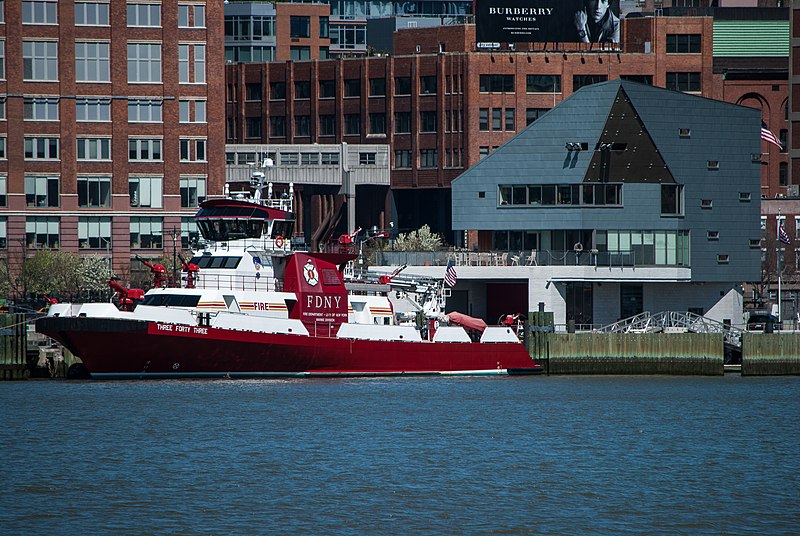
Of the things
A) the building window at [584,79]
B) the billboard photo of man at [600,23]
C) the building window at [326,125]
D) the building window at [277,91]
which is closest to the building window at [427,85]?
the building window at [326,125]

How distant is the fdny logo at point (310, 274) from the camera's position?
212ft

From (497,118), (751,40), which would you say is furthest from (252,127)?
(751,40)

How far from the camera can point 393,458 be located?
4575cm

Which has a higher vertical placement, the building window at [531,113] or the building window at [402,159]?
the building window at [531,113]

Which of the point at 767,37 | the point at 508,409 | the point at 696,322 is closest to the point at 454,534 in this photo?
the point at 508,409

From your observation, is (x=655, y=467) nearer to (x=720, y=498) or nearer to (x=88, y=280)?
(x=720, y=498)

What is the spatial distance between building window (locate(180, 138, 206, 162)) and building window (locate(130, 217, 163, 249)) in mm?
4617

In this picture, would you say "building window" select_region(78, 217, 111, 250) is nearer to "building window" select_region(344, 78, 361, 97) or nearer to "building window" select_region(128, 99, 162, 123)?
"building window" select_region(128, 99, 162, 123)

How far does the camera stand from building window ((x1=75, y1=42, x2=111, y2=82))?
319 ft

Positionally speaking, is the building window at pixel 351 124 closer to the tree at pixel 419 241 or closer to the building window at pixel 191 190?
the tree at pixel 419 241

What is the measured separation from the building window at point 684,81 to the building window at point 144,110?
41791 mm

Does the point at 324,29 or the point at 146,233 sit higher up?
the point at 324,29

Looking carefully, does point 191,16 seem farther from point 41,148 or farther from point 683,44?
point 683,44

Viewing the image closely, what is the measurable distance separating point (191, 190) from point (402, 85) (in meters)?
26.0
